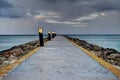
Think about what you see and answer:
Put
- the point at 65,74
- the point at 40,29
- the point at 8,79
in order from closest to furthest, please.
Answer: the point at 8,79 < the point at 65,74 < the point at 40,29

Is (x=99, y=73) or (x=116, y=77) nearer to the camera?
(x=116, y=77)

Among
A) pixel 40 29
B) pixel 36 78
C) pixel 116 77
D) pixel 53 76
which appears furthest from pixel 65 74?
pixel 40 29

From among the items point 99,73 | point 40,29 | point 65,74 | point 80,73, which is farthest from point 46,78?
point 40,29

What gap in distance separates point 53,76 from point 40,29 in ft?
44.6

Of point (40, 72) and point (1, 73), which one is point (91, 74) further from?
point (1, 73)

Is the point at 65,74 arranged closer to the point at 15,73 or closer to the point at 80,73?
the point at 80,73

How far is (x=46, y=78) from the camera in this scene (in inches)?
246

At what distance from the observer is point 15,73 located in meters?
6.99

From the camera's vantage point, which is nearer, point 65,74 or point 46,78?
point 46,78

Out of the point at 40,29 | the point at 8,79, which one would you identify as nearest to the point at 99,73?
the point at 8,79

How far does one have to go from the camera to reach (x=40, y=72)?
→ 23.2 feet

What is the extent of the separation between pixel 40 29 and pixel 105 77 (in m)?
13.8

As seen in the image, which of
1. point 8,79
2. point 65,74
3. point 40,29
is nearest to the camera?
point 8,79

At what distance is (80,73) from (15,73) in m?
1.80
